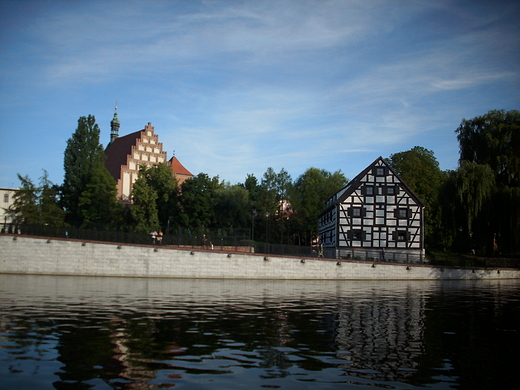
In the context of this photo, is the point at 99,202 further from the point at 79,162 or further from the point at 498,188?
the point at 498,188

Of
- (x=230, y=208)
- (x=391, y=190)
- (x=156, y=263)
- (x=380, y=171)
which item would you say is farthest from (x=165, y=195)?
(x=391, y=190)

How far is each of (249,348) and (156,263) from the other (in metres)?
33.5

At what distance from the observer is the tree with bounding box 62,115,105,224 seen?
67625 mm

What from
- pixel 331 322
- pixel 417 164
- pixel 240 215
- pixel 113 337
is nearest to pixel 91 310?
pixel 113 337

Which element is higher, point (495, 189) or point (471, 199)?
point (495, 189)

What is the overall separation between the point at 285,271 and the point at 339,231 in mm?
17401

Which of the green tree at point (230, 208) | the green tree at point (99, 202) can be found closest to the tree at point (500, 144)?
the green tree at point (230, 208)

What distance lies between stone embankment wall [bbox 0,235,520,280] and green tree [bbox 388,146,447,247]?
2768 cm

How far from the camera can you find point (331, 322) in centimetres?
1572

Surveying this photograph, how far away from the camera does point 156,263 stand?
43500 mm

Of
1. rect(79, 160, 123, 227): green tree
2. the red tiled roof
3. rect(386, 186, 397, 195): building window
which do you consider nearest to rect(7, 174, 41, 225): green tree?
rect(79, 160, 123, 227): green tree

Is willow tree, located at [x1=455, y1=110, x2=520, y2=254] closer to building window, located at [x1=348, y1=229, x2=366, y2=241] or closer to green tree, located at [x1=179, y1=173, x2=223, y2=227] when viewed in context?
building window, located at [x1=348, y1=229, x2=366, y2=241]

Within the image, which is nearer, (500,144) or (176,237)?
(176,237)

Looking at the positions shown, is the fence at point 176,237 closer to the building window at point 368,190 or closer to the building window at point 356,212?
the building window at point 356,212
